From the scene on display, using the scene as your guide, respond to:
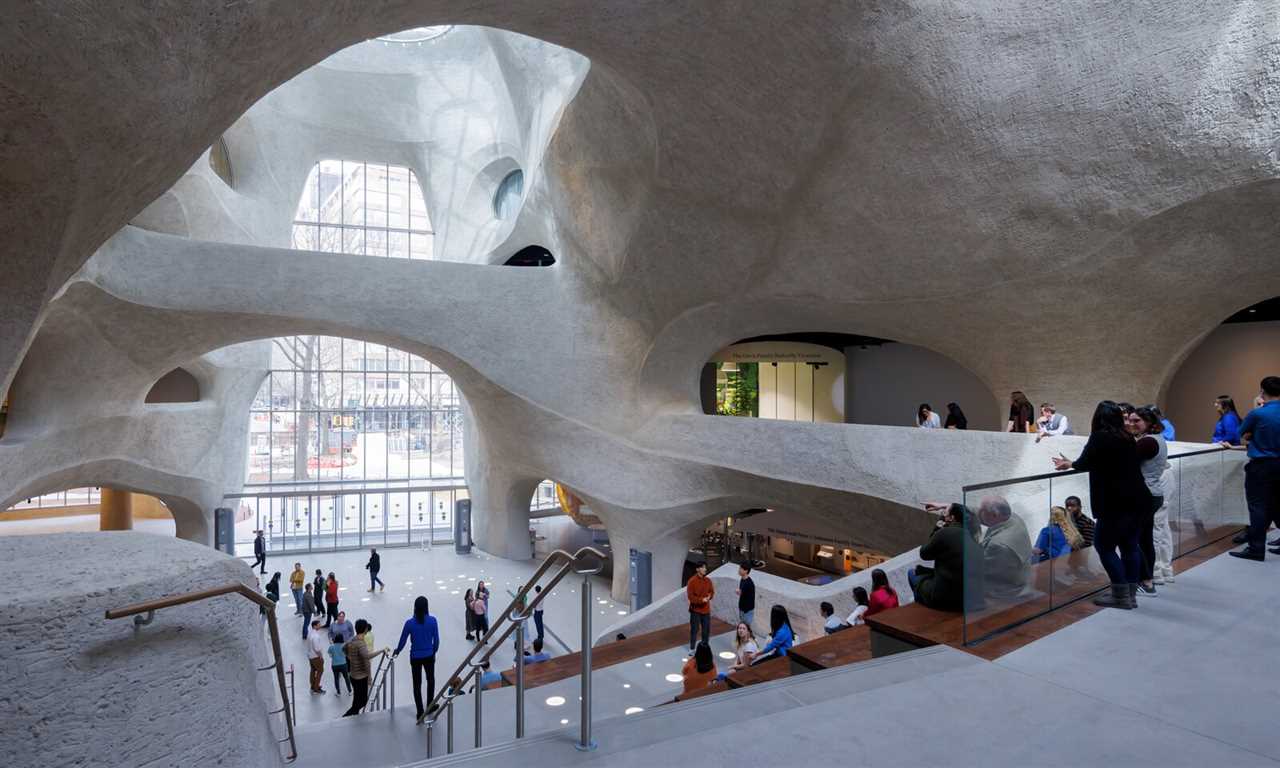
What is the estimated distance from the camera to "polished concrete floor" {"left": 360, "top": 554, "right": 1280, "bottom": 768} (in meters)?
2.46

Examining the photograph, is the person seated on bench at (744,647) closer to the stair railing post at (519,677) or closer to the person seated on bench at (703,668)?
the person seated on bench at (703,668)

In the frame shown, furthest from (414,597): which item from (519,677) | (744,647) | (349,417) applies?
(349,417)

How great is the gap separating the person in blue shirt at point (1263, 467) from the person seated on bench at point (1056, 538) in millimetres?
1936

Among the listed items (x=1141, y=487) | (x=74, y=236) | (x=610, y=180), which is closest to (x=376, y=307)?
(x=610, y=180)

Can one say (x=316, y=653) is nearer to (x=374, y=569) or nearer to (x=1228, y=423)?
(x=374, y=569)

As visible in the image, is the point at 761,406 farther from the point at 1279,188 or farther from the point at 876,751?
the point at 876,751

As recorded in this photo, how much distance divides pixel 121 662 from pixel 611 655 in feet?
18.6

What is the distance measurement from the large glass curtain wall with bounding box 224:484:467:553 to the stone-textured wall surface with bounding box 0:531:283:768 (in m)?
16.8

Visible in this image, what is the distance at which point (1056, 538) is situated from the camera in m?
4.13

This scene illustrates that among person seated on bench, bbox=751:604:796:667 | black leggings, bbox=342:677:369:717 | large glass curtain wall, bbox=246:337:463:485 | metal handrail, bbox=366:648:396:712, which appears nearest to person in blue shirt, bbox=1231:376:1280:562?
person seated on bench, bbox=751:604:796:667

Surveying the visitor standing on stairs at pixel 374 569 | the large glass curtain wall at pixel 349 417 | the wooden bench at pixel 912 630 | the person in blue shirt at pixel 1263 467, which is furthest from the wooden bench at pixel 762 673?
the large glass curtain wall at pixel 349 417

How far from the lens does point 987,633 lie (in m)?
3.61

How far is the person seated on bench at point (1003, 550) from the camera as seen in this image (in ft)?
12.1

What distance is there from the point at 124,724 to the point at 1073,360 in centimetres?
1234
